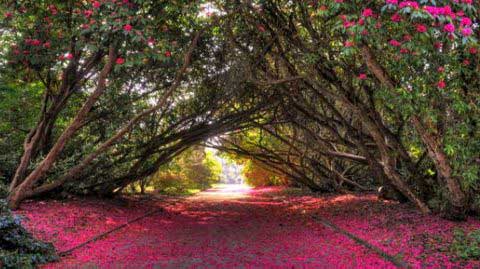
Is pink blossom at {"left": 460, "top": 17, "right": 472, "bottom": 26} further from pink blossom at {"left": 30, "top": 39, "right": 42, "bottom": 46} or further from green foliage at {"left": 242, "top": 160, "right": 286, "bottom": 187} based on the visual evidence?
green foliage at {"left": 242, "top": 160, "right": 286, "bottom": 187}

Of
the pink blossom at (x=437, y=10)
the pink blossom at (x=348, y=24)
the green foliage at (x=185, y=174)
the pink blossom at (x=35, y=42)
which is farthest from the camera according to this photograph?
the green foliage at (x=185, y=174)

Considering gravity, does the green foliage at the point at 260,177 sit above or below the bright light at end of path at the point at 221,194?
above

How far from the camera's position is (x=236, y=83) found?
12.6 metres

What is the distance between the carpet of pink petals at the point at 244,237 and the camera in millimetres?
6645

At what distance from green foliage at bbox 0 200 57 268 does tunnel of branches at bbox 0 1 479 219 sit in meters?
3.57

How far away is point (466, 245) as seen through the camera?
6.84 meters

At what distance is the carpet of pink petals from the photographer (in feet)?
21.8

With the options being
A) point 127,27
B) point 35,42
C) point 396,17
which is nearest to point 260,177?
point 35,42

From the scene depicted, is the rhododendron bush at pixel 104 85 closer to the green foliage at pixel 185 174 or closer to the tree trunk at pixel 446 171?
the tree trunk at pixel 446 171

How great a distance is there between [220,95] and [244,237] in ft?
19.8

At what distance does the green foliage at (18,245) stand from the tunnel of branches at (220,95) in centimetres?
357

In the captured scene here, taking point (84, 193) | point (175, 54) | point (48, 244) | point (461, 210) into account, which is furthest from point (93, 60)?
point (461, 210)

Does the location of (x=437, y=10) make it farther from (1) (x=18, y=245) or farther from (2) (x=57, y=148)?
(2) (x=57, y=148)

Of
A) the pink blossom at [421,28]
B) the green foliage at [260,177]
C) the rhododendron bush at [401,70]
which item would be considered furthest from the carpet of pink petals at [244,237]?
the green foliage at [260,177]
